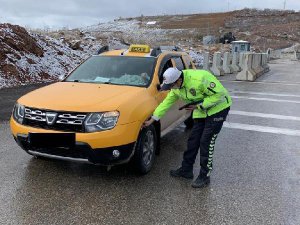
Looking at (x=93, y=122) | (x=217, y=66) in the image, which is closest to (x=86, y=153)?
(x=93, y=122)

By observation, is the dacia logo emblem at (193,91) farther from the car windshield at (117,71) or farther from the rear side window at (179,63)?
the rear side window at (179,63)

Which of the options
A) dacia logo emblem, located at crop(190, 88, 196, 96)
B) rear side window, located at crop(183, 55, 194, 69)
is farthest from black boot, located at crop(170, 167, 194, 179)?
rear side window, located at crop(183, 55, 194, 69)

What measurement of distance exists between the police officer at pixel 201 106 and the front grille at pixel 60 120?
0.88 m

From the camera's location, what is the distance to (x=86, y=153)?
14.8ft

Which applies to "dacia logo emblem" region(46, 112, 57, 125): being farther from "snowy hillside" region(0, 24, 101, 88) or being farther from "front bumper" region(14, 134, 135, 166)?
"snowy hillside" region(0, 24, 101, 88)

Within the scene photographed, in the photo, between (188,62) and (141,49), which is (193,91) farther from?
(188,62)

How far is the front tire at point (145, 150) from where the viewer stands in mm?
4922

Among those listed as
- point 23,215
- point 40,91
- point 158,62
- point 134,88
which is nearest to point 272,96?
point 158,62

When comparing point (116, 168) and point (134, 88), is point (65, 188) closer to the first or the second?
point (116, 168)

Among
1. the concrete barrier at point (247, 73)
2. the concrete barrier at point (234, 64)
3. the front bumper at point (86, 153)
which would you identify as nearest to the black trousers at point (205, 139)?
the front bumper at point (86, 153)

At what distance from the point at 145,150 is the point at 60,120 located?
4.03 feet

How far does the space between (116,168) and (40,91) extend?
148 centimetres

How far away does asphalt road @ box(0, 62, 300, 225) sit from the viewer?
4.06 meters

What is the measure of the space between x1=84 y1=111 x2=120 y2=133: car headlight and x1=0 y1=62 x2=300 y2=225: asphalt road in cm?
77
